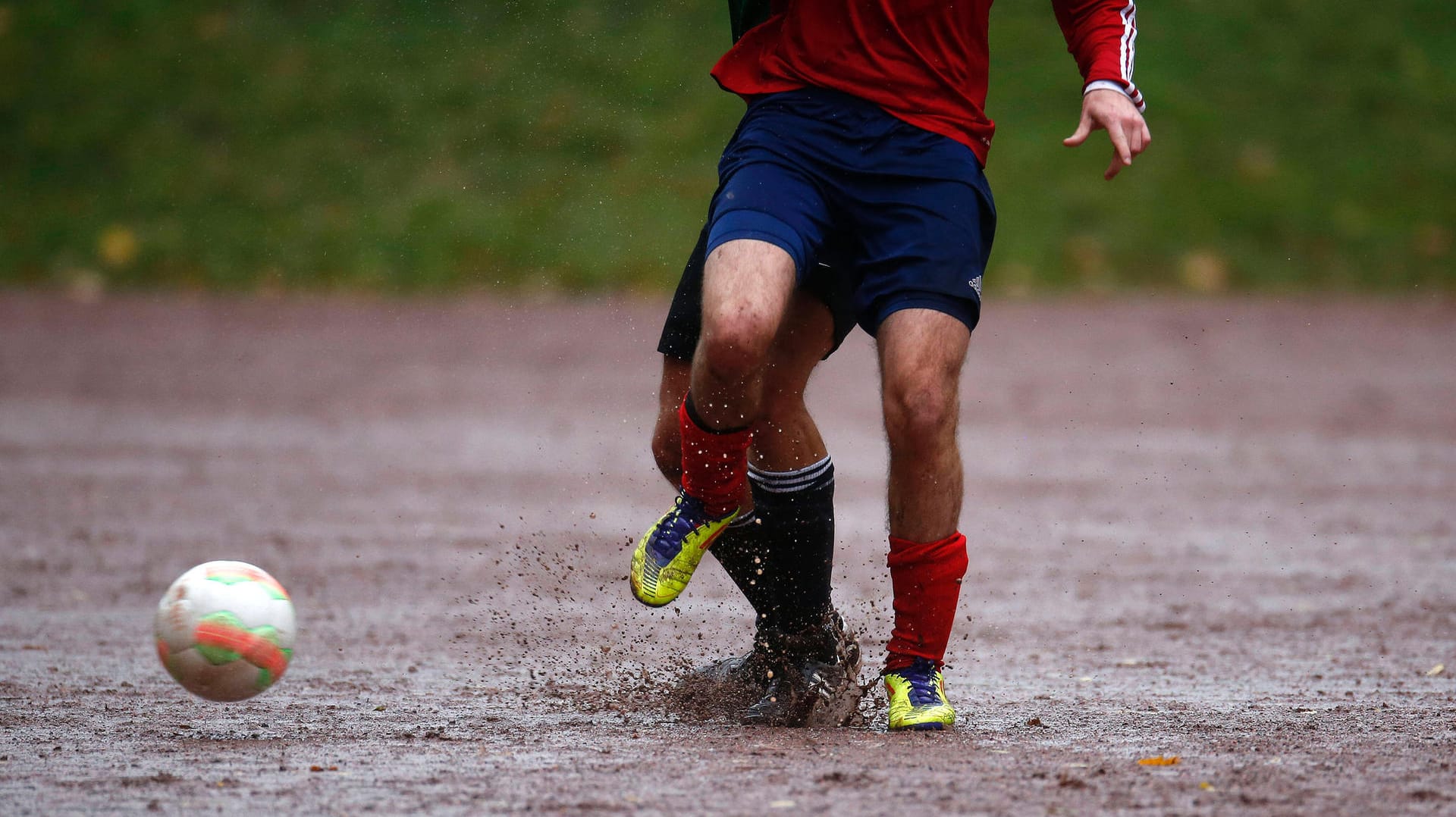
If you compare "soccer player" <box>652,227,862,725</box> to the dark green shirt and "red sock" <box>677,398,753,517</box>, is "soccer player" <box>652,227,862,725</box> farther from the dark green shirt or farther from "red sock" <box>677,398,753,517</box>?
the dark green shirt

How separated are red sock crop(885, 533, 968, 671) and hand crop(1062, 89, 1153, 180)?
0.97 metres

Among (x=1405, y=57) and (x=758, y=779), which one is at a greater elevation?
(x=1405, y=57)

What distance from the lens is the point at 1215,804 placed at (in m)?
3.19

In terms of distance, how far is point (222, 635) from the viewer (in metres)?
4.02

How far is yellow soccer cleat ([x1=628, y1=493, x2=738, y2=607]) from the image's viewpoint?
412 cm

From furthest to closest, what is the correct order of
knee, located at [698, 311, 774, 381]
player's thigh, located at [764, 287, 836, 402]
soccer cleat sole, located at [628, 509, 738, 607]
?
1. player's thigh, located at [764, 287, 836, 402]
2. soccer cleat sole, located at [628, 509, 738, 607]
3. knee, located at [698, 311, 774, 381]

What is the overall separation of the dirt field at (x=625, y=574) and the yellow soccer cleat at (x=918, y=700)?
6 cm

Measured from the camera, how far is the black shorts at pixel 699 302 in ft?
13.6

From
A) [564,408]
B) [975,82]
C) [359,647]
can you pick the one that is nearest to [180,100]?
[564,408]

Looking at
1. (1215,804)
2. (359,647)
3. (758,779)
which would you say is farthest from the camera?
(359,647)

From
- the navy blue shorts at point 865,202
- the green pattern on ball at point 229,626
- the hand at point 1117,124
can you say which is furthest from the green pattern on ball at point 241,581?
the hand at point 1117,124

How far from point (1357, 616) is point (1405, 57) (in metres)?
20.2

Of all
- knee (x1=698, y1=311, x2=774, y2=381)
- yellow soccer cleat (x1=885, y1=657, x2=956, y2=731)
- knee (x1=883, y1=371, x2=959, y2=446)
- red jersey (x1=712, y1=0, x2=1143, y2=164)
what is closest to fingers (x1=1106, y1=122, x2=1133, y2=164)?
red jersey (x1=712, y1=0, x2=1143, y2=164)

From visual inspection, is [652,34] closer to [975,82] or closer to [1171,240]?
[1171,240]
